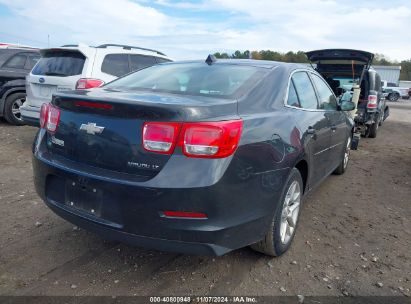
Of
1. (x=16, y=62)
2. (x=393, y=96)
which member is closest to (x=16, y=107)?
(x=16, y=62)

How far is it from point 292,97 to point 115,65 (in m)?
4.35

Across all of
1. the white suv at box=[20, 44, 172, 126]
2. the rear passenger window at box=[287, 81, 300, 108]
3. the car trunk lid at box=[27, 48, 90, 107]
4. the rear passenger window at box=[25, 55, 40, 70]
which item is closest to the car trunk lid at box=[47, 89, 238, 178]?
the rear passenger window at box=[287, 81, 300, 108]

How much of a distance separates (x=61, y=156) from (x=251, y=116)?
138 cm

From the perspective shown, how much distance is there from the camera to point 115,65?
6797 millimetres

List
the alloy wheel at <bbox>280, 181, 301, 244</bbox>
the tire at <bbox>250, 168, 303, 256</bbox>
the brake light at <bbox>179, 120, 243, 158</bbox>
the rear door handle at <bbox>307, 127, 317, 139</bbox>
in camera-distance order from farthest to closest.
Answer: the rear door handle at <bbox>307, 127, 317, 139</bbox>
the alloy wheel at <bbox>280, 181, 301, 244</bbox>
the tire at <bbox>250, 168, 303, 256</bbox>
the brake light at <bbox>179, 120, 243, 158</bbox>

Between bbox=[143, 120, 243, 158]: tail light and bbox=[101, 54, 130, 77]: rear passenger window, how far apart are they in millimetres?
4628

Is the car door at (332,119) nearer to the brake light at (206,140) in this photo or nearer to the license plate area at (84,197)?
the brake light at (206,140)

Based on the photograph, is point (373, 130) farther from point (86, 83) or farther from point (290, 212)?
point (290, 212)

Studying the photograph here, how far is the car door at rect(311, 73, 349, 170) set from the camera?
4176 mm

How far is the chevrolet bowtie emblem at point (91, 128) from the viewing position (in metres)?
2.44

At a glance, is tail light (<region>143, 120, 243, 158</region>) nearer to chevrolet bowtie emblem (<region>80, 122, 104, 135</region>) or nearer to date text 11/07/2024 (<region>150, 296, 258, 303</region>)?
chevrolet bowtie emblem (<region>80, 122, 104, 135</region>)

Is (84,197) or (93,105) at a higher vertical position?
(93,105)

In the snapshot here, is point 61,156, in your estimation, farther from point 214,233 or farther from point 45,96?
point 45,96

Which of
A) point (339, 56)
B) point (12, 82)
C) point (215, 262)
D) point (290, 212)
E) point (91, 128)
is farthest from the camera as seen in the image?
point (339, 56)
